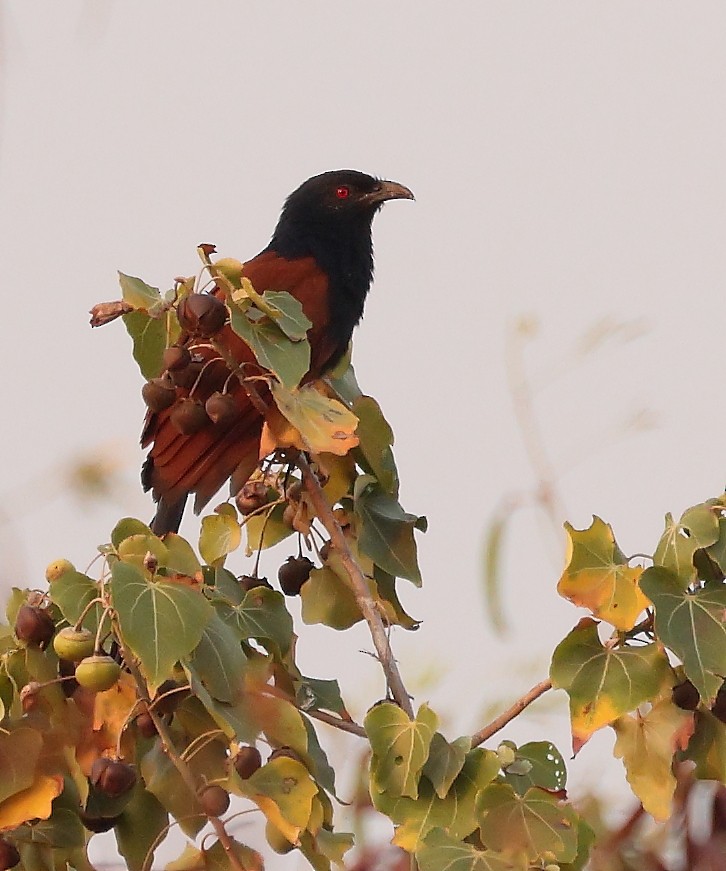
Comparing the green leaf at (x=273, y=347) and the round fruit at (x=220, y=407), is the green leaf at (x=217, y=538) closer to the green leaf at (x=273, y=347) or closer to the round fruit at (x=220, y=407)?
the round fruit at (x=220, y=407)

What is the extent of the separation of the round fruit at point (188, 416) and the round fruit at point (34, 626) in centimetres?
62

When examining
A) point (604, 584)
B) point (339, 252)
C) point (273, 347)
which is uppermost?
point (273, 347)

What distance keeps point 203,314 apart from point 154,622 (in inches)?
23.3

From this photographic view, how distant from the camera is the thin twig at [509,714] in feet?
5.89

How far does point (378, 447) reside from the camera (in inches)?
92.8

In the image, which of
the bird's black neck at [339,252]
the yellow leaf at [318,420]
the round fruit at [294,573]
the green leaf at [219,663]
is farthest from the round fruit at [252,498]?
the bird's black neck at [339,252]

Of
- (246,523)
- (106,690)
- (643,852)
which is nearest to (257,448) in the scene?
(246,523)

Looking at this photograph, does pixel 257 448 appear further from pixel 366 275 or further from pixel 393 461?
pixel 366 275

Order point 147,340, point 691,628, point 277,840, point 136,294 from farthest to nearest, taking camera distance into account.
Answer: point 147,340 < point 136,294 < point 277,840 < point 691,628

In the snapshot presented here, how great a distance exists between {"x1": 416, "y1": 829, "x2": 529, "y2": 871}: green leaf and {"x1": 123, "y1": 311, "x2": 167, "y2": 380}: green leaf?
3.80 feet

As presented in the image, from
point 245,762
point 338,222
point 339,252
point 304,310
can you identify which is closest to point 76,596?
point 245,762

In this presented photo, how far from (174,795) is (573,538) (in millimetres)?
701

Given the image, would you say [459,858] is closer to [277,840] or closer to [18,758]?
[277,840]

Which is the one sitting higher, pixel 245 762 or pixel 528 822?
pixel 245 762
